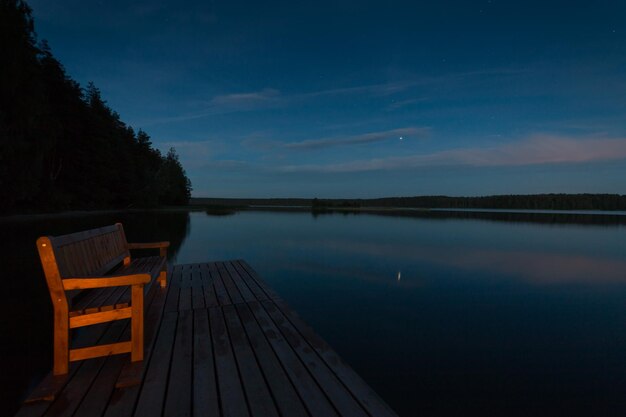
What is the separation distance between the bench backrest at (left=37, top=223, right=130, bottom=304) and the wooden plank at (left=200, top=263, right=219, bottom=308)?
5.89 feet

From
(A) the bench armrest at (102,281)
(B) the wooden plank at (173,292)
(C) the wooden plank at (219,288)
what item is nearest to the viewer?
(A) the bench armrest at (102,281)

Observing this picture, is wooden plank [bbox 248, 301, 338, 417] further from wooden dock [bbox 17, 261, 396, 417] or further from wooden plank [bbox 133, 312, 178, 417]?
wooden plank [bbox 133, 312, 178, 417]

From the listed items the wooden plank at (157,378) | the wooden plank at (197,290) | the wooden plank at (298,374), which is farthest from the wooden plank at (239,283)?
the wooden plank at (157,378)

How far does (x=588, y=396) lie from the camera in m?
3.71

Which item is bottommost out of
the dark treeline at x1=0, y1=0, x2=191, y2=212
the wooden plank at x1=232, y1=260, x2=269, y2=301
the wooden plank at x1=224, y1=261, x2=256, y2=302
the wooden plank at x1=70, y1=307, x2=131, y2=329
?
the wooden plank at x1=224, y1=261, x2=256, y2=302

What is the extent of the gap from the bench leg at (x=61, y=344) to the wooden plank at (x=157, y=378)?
79cm

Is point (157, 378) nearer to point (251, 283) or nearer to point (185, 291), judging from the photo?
point (185, 291)

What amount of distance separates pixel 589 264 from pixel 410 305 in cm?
1180

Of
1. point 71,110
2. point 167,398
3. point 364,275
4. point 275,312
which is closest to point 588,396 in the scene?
point 275,312

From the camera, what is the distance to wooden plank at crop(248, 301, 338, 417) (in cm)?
253

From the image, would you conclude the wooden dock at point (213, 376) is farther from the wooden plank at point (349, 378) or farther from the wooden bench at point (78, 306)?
the wooden bench at point (78, 306)

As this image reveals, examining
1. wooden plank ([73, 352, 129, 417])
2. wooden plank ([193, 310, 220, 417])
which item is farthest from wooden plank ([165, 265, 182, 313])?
wooden plank ([73, 352, 129, 417])

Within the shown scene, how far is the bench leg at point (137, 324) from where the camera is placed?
10.4 feet

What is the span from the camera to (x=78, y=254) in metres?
3.98
